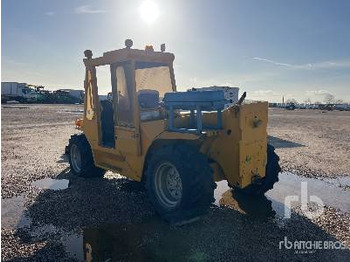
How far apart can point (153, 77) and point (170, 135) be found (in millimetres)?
1973

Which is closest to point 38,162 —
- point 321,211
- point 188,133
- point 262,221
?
point 188,133

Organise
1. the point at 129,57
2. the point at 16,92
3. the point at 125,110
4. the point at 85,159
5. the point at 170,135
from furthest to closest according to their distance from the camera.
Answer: the point at 16,92
the point at 85,159
the point at 125,110
the point at 129,57
the point at 170,135

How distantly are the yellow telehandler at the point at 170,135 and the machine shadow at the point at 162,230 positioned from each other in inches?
14.9

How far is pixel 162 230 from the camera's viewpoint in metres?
5.18

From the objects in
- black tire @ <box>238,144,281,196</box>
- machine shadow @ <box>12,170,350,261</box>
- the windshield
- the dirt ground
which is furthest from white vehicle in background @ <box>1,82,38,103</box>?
black tire @ <box>238,144,281,196</box>

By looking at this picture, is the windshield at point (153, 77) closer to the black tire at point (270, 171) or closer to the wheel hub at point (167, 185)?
the wheel hub at point (167, 185)

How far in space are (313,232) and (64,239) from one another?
3.77 metres

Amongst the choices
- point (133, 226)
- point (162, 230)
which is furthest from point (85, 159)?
point (162, 230)

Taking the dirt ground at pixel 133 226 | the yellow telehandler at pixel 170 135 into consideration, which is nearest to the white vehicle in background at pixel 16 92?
the dirt ground at pixel 133 226

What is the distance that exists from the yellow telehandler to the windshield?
20 mm

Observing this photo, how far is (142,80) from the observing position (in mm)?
6672

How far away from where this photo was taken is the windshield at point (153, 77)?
21.5 feet

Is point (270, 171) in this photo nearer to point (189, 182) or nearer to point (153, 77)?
point (189, 182)

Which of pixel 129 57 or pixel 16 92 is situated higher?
pixel 16 92
